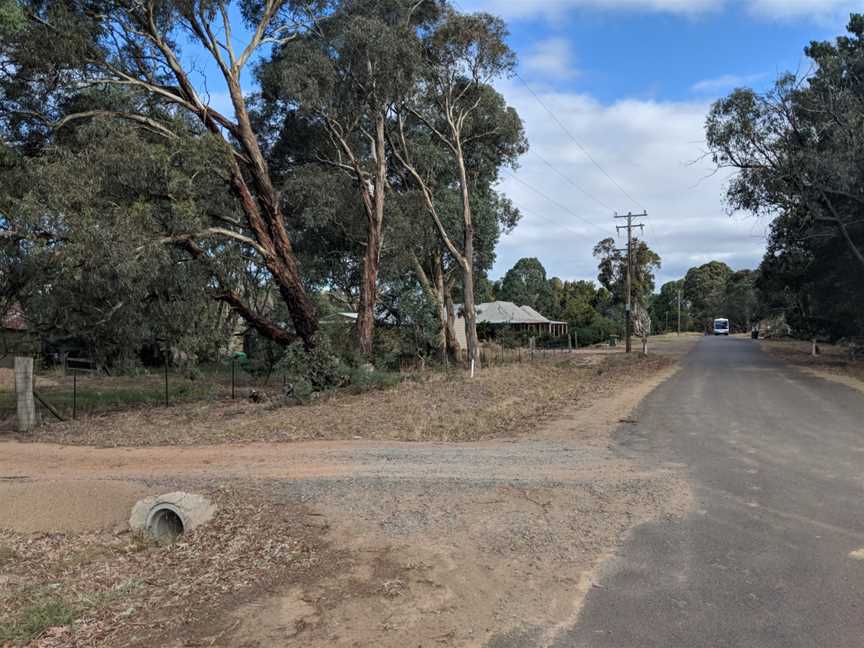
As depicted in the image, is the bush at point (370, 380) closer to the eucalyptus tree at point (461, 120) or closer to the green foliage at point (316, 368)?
the green foliage at point (316, 368)

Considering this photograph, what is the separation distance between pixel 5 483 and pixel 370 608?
23.1 feet

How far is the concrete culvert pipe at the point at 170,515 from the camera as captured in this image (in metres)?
7.10

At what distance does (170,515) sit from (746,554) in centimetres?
579

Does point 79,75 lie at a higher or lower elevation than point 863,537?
higher

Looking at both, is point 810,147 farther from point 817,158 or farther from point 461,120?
point 461,120

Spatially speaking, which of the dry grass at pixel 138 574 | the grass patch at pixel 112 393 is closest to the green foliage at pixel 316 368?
the grass patch at pixel 112 393

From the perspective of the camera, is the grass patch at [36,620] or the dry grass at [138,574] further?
the dry grass at [138,574]

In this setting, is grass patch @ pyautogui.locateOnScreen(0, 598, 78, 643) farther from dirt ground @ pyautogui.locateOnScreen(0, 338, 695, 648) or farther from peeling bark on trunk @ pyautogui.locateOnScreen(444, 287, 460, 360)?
peeling bark on trunk @ pyautogui.locateOnScreen(444, 287, 460, 360)

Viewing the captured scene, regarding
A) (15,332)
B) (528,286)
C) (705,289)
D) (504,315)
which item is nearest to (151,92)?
(15,332)

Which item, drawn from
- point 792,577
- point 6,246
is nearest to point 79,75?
point 6,246

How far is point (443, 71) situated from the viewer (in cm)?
2512

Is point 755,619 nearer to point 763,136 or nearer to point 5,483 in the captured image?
point 5,483

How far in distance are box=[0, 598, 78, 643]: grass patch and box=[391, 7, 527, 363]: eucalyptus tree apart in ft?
63.9

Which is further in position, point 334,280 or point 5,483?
point 334,280
